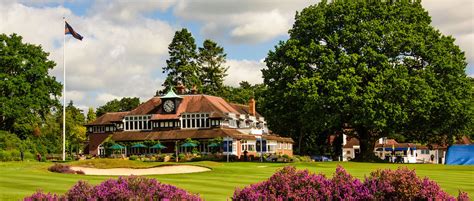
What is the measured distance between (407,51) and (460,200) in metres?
44.1

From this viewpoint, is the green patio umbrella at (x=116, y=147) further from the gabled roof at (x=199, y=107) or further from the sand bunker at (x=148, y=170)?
the sand bunker at (x=148, y=170)

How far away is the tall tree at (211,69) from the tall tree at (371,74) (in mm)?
55081

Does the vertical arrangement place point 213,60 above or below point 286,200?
above

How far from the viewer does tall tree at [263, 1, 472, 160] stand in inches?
2000

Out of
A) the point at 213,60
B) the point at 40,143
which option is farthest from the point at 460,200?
the point at 213,60

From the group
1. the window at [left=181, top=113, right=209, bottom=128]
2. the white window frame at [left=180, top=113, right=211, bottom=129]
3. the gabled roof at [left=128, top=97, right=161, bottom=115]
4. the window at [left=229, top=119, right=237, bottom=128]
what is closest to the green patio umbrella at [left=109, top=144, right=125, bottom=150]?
the gabled roof at [left=128, top=97, right=161, bottom=115]

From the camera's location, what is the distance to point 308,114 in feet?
174

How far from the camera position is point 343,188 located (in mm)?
13141

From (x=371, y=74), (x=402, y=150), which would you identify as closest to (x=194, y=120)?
(x=371, y=74)

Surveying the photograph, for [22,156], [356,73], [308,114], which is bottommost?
[22,156]

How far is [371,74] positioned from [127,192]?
43405 mm

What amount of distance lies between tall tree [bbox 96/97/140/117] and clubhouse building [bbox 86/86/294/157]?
176 ft

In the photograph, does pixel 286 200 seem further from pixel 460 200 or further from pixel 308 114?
pixel 308 114

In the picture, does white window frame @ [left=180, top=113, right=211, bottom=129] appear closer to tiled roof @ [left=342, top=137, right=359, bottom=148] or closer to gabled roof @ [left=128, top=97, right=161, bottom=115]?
gabled roof @ [left=128, top=97, right=161, bottom=115]
